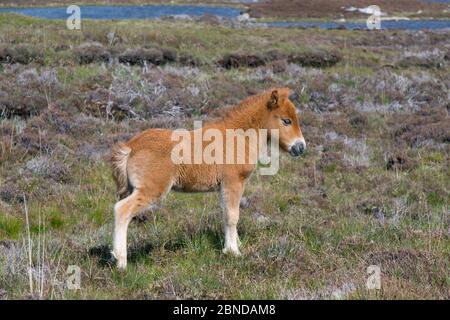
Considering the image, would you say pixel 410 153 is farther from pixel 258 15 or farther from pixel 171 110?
pixel 258 15

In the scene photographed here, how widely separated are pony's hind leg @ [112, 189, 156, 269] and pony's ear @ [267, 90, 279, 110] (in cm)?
177

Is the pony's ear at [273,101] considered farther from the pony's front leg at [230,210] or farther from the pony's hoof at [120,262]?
the pony's hoof at [120,262]

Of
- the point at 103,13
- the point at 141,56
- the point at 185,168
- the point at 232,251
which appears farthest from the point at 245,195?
the point at 103,13

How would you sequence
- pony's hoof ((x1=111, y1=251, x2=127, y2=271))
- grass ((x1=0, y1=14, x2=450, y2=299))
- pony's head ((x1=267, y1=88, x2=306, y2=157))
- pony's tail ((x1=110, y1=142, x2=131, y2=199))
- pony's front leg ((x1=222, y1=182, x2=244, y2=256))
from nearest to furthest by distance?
grass ((x1=0, y1=14, x2=450, y2=299)) < pony's hoof ((x1=111, y1=251, x2=127, y2=271)) < pony's tail ((x1=110, y1=142, x2=131, y2=199)) < pony's front leg ((x1=222, y1=182, x2=244, y2=256)) < pony's head ((x1=267, y1=88, x2=306, y2=157))

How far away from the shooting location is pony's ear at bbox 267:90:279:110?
21.9ft

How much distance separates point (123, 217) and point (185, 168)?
83cm

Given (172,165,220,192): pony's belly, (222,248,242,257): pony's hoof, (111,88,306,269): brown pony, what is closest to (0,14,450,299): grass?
(222,248,242,257): pony's hoof

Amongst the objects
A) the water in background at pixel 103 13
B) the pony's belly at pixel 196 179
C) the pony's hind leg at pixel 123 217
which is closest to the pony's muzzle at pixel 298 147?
the pony's belly at pixel 196 179

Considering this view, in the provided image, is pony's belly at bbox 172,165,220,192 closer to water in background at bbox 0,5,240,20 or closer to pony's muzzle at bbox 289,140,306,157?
pony's muzzle at bbox 289,140,306,157

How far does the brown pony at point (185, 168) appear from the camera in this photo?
6062 millimetres

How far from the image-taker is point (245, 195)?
9.40 metres

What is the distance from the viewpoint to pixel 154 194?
6121mm

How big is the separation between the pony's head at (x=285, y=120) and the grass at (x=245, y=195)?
1.07m

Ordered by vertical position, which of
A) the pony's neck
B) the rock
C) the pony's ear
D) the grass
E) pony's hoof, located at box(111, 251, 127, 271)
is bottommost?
the grass
